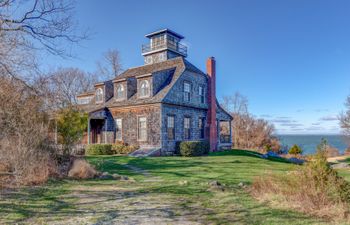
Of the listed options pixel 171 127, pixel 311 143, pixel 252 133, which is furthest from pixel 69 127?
pixel 311 143

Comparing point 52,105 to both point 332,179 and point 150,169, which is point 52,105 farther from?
point 332,179

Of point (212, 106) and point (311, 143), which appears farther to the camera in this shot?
point (311, 143)

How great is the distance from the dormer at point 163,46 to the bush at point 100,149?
1106cm

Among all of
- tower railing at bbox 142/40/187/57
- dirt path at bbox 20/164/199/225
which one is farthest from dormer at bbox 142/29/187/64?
dirt path at bbox 20/164/199/225

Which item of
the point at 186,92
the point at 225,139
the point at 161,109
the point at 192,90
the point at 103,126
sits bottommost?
the point at 225,139

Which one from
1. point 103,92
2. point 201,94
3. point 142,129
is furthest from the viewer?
point 103,92

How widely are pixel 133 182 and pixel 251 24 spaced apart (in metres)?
12.3

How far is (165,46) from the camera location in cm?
2683

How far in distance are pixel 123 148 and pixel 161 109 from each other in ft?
14.4

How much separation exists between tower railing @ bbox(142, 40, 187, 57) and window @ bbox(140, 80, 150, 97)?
271 inches

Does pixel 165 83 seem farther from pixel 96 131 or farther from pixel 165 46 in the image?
pixel 96 131

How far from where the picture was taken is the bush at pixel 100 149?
20797 mm

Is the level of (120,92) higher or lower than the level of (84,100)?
lower

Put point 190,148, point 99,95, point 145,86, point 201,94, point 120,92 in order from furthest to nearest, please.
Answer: point 99,95
point 201,94
point 120,92
point 145,86
point 190,148
